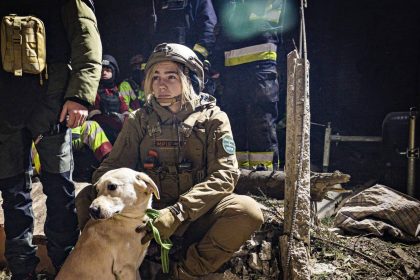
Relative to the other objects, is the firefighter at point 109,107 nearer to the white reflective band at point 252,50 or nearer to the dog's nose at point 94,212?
the white reflective band at point 252,50

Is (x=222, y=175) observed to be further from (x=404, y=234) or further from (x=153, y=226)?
(x=404, y=234)

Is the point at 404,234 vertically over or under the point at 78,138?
under

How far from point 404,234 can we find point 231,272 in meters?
2.51

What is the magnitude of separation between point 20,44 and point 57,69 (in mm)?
313

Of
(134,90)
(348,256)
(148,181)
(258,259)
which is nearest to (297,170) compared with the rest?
(258,259)

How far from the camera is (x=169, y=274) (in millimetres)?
2826

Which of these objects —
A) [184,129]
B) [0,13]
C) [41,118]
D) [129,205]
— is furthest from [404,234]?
[0,13]

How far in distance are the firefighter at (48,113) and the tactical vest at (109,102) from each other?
9.68 ft

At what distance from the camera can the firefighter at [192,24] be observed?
5602mm

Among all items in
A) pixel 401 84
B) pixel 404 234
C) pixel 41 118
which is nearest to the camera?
pixel 41 118

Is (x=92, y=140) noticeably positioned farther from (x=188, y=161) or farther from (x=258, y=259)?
(x=258, y=259)

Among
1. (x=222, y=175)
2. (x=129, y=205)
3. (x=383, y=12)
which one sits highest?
(x=383, y=12)

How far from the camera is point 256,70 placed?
5293 millimetres

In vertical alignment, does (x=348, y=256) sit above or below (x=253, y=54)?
below
